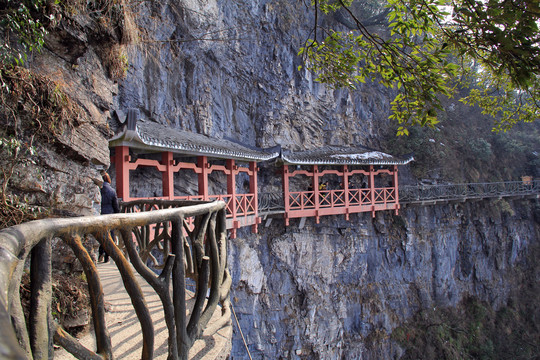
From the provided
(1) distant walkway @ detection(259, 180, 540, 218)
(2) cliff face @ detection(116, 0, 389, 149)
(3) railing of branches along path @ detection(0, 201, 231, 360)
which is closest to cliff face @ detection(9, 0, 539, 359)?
(2) cliff face @ detection(116, 0, 389, 149)

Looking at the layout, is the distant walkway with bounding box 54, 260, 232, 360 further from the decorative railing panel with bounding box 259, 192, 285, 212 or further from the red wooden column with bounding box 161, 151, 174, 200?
the decorative railing panel with bounding box 259, 192, 285, 212

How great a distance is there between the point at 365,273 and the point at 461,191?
7711mm

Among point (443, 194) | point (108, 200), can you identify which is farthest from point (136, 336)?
point (443, 194)

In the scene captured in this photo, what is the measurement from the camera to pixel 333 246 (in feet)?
49.2

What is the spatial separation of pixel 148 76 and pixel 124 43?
7694 mm

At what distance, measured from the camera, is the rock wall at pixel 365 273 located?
12891mm

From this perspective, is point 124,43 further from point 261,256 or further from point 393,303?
point 393,303

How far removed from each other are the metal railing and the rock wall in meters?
0.93

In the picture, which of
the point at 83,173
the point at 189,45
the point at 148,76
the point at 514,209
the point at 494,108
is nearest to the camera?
the point at 83,173

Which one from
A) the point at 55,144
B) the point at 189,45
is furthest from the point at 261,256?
the point at 55,144

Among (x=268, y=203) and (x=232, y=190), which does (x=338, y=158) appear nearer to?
(x=268, y=203)

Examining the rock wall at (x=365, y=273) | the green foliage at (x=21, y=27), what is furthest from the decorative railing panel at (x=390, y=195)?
the green foliage at (x=21, y=27)

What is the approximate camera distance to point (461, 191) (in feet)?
59.2

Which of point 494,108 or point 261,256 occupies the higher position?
point 494,108
